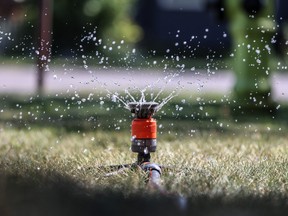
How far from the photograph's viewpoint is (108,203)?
2.79 m

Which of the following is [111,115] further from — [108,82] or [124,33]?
[124,33]

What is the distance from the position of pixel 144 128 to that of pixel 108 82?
26.3 ft

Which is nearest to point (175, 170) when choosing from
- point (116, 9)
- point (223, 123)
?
point (223, 123)

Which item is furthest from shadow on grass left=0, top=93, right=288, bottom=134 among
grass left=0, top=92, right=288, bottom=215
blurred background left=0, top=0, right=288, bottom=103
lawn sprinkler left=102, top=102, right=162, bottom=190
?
blurred background left=0, top=0, right=288, bottom=103

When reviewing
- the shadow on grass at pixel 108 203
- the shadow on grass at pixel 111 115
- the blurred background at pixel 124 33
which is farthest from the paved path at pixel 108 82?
the shadow on grass at pixel 108 203

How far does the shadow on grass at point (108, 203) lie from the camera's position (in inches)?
105

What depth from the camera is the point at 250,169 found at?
3.81 metres

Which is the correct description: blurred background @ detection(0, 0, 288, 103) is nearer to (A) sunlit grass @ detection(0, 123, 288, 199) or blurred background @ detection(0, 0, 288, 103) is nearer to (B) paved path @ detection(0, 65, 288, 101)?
(B) paved path @ detection(0, 65, 288, 101)

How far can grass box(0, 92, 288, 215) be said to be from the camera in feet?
9.33

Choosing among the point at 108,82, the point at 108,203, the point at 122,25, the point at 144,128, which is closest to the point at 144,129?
the point at 144,128

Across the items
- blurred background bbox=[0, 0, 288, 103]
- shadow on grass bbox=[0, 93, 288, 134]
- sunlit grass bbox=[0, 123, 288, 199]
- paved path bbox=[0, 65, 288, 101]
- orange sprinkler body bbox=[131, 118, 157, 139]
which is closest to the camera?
sunlit grass bbox=[0, 123, 288, 199]

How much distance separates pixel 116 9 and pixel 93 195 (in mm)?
17125

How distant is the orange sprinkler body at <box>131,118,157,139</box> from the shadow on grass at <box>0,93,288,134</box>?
2.09 metres

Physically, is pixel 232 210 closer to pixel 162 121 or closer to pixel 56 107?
pixel 162 121
